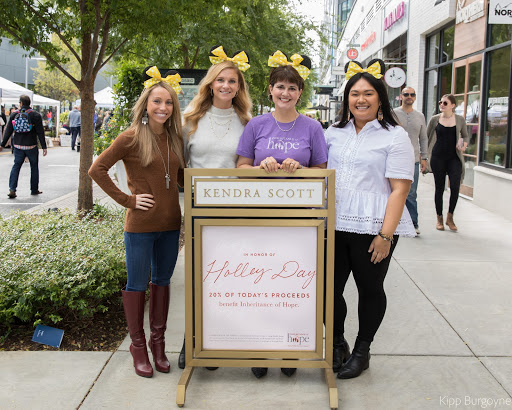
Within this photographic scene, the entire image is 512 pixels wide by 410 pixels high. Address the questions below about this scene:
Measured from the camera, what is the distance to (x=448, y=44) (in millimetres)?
14023

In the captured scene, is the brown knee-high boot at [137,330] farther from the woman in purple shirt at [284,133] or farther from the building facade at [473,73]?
the building facade at [473,73]

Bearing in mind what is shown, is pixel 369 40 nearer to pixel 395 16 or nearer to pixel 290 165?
pixel 395 16

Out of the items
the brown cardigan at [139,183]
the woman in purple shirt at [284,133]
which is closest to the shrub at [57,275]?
the brown cardigan at [139,183]

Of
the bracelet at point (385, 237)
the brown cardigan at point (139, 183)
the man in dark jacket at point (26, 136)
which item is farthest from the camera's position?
the man in dark jacket at point (26, 136)

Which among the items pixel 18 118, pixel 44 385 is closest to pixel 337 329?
pixel 44 385

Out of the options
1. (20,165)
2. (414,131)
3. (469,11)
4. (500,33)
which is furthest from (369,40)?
(414,131)

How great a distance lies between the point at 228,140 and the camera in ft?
11.8

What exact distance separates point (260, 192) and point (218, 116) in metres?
0.65

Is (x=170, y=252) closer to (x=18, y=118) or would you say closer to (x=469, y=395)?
(x=469, y=395)

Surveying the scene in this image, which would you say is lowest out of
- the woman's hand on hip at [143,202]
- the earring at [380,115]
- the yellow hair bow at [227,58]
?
the woman's hand on hip at [143,202]

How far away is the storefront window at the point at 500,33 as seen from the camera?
395 inches

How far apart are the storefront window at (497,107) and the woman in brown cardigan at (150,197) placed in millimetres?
7762

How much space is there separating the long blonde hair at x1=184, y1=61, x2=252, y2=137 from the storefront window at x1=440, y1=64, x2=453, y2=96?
11.1 m

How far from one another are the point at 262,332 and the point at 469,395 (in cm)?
120
